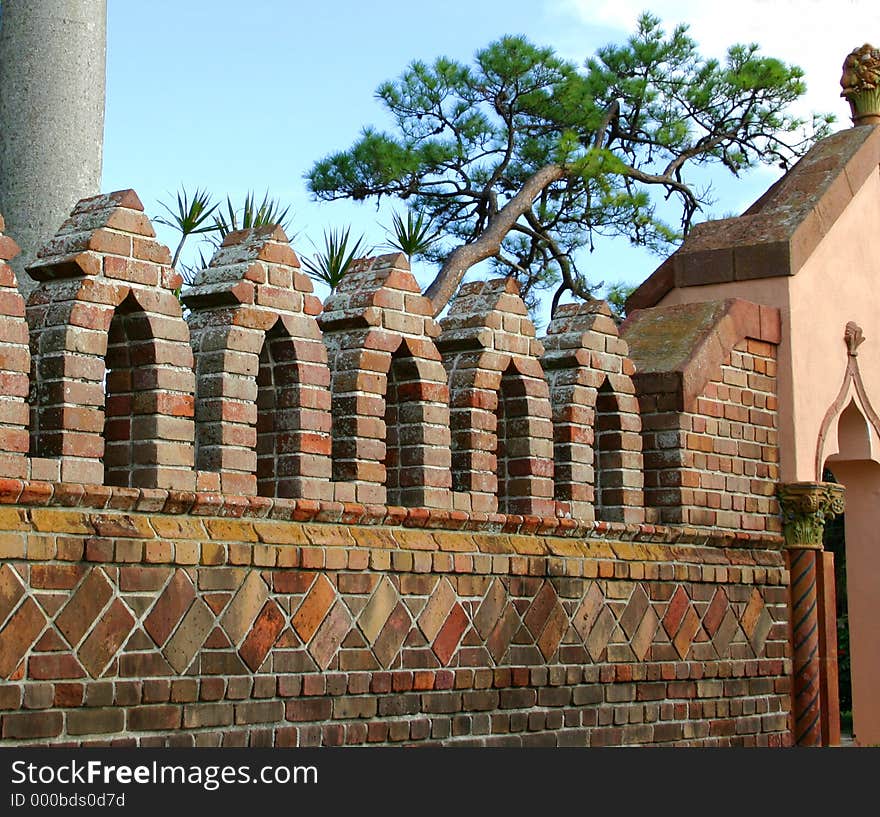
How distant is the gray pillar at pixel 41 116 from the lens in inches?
264

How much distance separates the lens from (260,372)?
17.6ft

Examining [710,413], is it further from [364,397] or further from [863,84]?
[863,84]

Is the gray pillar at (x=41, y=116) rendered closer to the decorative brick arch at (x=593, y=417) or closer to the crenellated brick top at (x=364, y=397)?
the crenellated brick top at (x=364, y=397)

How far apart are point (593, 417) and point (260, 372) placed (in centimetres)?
170

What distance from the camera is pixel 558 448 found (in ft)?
20.9

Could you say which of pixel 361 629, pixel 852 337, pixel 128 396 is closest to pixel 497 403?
pixel 361 629

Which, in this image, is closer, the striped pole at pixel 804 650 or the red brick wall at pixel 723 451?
the red brick wall at pixel 723 451

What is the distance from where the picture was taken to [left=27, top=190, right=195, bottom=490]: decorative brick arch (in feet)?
15.2

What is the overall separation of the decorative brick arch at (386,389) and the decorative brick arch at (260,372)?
16 cm

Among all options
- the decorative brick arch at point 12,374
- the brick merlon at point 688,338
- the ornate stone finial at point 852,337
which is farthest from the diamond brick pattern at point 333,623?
the ornate stone finial at point 852,337

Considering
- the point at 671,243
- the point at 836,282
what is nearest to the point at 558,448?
the point at 836,282

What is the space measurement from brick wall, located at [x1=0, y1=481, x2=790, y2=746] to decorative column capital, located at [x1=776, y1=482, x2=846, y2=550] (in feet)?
0.63

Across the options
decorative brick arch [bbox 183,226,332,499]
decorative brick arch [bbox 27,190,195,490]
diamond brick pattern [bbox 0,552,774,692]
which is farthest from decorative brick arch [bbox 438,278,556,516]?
decorative brick arch [bbox 27,190,195,490]

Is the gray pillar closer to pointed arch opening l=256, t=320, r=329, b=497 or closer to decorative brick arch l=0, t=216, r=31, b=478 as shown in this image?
pointed arch opening l=256, t=320, r=329, b=497
